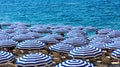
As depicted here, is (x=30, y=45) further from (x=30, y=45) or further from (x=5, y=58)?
(x=5, y=58)

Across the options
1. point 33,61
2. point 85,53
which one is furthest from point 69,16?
point 33,61

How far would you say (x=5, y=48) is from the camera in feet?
31.2

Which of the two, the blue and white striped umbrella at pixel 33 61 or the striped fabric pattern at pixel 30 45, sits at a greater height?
the striped fabric pattern at pixel 30 45

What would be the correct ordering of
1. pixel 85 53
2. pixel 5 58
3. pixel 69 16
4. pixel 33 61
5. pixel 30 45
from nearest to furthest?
pixel 33 61
pixel 5 58
pixel 85 53
pixel 30 45
pixel 69 16

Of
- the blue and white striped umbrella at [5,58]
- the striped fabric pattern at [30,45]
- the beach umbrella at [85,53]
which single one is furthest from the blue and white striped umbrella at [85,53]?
the blue and white striped umbrella at [5,58]

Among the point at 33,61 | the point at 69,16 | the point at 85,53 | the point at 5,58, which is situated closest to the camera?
the point at 33,61

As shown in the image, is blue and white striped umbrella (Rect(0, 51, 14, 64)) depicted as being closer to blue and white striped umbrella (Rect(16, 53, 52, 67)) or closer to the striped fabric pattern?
blue and white striped umbrella (Rect(16, 53, 52, 67))

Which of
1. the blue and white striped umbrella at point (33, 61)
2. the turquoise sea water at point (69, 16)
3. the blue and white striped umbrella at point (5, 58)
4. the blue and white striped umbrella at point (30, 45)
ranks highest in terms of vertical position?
the turquoise sea water at point (69, 16)

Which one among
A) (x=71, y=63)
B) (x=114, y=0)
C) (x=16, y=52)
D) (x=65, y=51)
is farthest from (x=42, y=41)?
(x=114, y=0)

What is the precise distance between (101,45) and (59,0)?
64333 millimetres

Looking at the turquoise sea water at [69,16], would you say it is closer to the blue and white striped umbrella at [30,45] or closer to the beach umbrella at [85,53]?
the blue and white striped umbrella at [30,45]

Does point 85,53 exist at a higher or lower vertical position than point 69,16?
lower

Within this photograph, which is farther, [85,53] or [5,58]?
[85,53]

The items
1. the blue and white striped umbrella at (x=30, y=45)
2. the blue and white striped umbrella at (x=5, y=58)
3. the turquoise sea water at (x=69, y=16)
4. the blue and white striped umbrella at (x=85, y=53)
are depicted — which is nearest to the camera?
the blue and white striped umbrella at (x=5, y=58)
